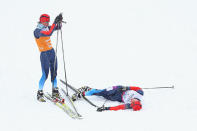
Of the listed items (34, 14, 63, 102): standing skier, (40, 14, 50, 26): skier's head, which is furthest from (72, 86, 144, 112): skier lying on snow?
(40, 14, 50, 26): skier's head

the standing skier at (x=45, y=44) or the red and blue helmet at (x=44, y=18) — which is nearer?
the standing skier at (x=45, y=44)

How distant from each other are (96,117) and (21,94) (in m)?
2.34

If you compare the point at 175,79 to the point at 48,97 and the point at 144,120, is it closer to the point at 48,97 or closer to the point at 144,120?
the point at 144,120

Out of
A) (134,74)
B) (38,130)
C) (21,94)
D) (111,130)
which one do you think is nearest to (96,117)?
(111,130)

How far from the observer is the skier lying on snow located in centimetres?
534

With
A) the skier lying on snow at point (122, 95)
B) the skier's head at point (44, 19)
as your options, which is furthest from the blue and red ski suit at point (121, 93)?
the skier's head at point (44, 19)

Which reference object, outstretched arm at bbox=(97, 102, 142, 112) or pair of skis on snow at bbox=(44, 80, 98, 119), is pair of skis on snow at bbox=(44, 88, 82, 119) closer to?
pair of skis on snow at bbox=(44, 80, 98, 119)

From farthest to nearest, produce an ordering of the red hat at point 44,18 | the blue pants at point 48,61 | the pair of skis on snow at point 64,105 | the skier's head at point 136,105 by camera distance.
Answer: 1. the blue pants at point 48,61
2. the red hat at point 44,18
3. the skier's head at point 136,105
4. the pair of skis on snow at point 64,105

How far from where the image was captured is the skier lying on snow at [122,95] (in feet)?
17.5

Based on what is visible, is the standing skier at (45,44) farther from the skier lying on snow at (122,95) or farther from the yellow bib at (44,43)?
the skier lying on snow at (122,95)

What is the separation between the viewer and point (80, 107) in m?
5.63

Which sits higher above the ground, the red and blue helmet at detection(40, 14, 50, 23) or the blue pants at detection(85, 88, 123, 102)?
the red and blue helmet at detection(40, 14, 50, 23)

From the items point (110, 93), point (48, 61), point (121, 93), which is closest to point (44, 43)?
point (48, 61)

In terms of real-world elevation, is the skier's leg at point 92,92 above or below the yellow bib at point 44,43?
below
